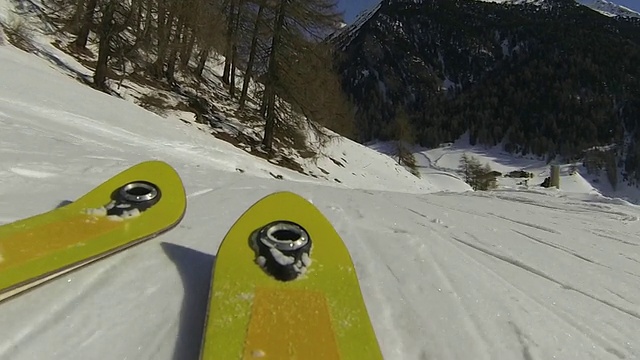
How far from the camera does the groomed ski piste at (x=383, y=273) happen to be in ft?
6.47

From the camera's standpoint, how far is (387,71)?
135250mm

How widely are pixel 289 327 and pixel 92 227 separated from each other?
1.38 m

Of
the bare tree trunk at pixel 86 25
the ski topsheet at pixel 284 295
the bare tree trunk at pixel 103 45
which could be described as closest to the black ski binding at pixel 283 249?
the ski topsheet at pixel 284 295

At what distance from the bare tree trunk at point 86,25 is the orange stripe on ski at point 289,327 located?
12.3 m

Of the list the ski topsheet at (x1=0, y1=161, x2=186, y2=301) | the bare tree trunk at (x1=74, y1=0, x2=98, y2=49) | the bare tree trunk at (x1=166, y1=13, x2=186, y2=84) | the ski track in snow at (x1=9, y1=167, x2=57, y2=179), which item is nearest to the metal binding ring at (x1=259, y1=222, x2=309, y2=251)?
the ski topsheet at (x1=0, y1=161, x2=186, y2=301)

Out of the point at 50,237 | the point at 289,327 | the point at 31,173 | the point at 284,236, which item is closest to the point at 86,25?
the point at 31,173

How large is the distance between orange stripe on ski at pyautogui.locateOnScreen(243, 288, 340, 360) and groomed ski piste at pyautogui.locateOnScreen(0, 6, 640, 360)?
0.93 ft

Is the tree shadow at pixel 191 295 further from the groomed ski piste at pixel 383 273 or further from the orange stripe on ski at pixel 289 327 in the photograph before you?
the orange stripe on ski at pixel 289 327

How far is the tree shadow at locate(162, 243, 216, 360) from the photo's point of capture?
184 centimetres

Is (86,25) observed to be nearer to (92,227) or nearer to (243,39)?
(243,39)

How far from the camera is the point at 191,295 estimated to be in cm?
222

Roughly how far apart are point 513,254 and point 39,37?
13.9 metres

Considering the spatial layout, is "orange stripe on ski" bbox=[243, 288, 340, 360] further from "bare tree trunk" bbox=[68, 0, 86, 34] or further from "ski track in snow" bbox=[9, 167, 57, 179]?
"bare tree trunk" bbox=[68, 0, 86, 34]

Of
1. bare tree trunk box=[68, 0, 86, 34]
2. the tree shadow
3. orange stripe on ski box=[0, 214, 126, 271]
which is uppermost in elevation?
bare tree trunk box=[68, 0, 86, 34]
